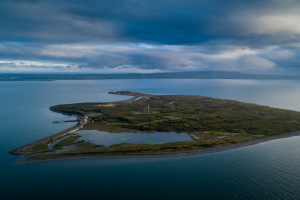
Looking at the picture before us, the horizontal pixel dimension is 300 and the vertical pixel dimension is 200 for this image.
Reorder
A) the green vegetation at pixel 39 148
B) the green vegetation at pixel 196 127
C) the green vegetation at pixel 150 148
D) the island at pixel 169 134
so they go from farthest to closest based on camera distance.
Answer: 1. the green vegetation at pixel 196 127
2. the green vegetation at pixel 39 148
3. the island at pixel 169 134
4. the green vegetation at pixel 150 148

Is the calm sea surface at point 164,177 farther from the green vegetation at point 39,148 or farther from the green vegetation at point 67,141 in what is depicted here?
the green vegetation at point 67,141

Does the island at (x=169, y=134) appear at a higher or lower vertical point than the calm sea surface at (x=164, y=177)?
higher

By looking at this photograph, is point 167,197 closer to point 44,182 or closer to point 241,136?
point 44,182

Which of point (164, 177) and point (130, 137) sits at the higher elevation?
point (130, 137)

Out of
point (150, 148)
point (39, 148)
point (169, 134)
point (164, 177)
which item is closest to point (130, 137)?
point (150, 148)

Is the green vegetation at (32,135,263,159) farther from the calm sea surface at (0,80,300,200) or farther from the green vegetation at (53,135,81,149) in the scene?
the green vegetation at (53,135,81,149)

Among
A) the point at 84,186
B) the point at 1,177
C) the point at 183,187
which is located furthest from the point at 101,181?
the point at 1,177

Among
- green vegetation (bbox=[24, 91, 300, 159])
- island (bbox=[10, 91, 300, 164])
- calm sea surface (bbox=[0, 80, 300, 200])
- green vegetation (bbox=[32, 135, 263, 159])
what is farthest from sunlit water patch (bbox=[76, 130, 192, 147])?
calm sea surface (bbox=[0, 80, 300, 200])

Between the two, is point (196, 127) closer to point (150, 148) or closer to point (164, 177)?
point (150, 148)

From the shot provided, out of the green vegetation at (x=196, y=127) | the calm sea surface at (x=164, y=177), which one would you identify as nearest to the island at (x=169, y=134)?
the green vegetation at (x=196, y=127)
